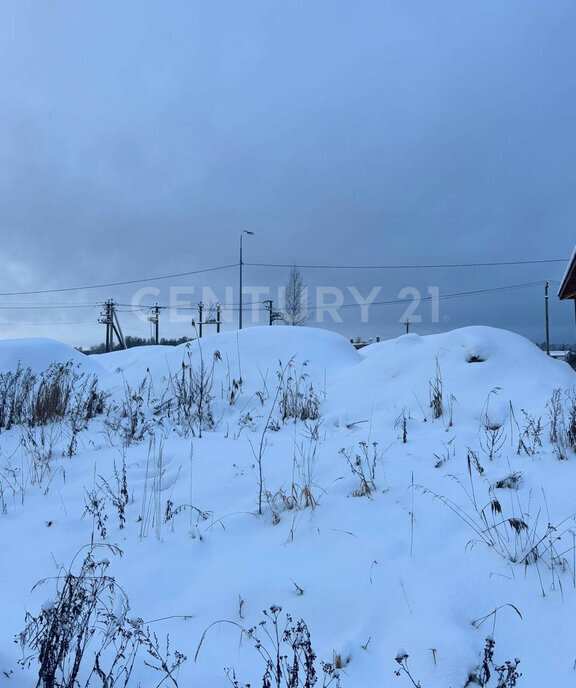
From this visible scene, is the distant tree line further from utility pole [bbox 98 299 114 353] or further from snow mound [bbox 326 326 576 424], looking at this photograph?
snow mound [bbox 326 326 576 424]

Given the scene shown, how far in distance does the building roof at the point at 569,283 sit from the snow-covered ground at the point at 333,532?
4.75 meters

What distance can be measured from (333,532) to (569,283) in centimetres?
977

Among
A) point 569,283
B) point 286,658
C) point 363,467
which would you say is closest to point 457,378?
point 363,467

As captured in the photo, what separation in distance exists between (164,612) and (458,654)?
1.13m

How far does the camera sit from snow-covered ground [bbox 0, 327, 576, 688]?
141cm

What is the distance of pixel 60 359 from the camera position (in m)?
6.68

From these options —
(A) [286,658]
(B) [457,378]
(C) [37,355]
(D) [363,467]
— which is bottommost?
(A) [286,658]

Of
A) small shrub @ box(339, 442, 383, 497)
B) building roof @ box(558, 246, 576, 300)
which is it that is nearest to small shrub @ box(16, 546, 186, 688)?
small shrub @ box(339, 442, 383, 497)

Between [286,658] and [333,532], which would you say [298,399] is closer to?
[333,532]

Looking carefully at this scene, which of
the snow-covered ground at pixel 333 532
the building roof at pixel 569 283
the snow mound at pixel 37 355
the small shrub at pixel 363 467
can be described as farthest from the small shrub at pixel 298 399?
the building roof at pixel 569 283

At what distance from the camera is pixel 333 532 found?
208cm

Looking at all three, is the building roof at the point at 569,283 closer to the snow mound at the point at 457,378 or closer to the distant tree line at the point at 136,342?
the snow mound at the point at 457,378

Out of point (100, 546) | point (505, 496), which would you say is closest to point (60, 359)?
point (100, 546)

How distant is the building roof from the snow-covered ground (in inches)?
187
